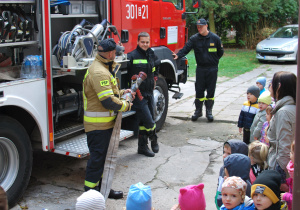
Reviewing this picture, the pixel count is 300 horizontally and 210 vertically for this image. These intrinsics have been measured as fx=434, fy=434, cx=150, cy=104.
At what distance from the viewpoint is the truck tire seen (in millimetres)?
4457

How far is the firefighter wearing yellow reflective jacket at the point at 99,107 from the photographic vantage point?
14.6 ft

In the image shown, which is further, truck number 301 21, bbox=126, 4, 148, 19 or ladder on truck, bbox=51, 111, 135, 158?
truck number 301 21, bbox=126, 4, 148, 19

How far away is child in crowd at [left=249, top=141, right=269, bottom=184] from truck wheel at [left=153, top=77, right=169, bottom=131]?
312 cm

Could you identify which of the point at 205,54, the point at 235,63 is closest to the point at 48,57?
the point at 205,54

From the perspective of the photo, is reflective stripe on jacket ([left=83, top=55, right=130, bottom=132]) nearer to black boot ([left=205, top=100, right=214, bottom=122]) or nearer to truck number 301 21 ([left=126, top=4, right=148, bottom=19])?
truck number 301 21 ([left=126, top=4, right=148, bottom=19])

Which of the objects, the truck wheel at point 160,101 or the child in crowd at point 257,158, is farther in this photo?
the truck wheel at point 160,101

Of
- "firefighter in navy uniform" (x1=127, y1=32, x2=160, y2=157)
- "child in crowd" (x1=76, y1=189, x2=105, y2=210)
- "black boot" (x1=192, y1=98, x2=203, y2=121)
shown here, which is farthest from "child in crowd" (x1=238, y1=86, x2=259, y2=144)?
"child in crowd" (x1=76, y1=189, x2=105, y2=210)

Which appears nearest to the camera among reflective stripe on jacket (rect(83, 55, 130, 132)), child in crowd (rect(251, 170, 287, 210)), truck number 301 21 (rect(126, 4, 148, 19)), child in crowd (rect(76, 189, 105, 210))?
child in crowd (rect(76, 189, 105, 210))

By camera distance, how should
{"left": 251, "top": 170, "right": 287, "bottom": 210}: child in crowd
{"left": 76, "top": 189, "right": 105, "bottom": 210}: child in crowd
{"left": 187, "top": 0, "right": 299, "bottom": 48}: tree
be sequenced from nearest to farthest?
{"left": 76, "top": 189, "right": 105, "bottom": 210}: child in crowd < {"left": 251, "top": 170, "right": 287, "bottom": 210}: child in crowd < {"left": 187, "top": 0, "right": 299, "bottom": 48}: tree

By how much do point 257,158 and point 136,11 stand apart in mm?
3329

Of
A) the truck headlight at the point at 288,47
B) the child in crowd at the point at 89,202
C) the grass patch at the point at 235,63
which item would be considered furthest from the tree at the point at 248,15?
the child in crowd at the point at 89,202

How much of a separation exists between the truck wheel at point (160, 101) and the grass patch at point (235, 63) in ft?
22.2

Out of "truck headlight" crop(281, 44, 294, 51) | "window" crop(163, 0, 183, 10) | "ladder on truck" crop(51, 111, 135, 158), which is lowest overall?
"ladder on truck" crop(51, 111, 135, 158)

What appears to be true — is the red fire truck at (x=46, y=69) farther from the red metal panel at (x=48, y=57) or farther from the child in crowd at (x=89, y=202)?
the child in crowd at (x=89, y=202)
